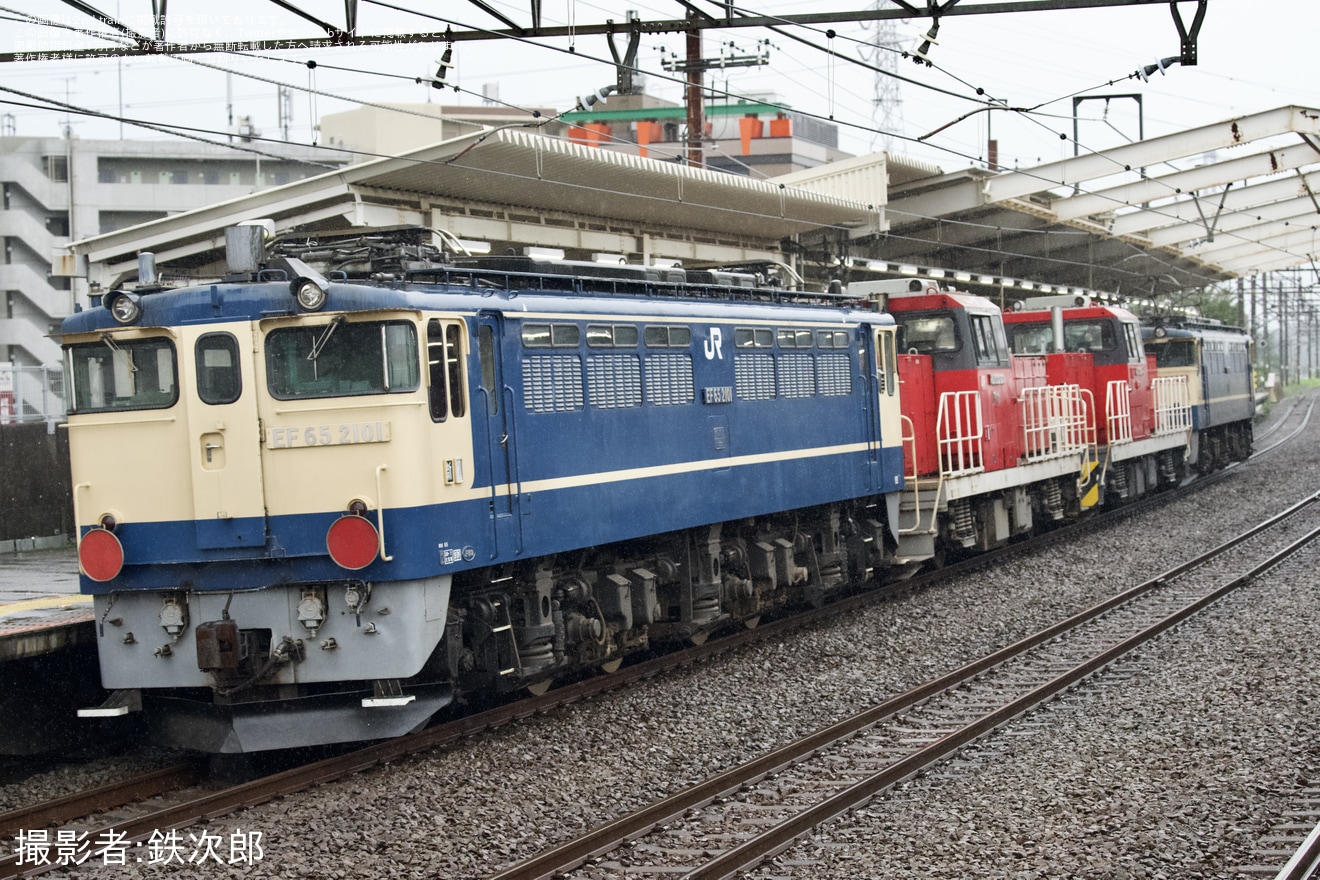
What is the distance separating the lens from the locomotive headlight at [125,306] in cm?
1043

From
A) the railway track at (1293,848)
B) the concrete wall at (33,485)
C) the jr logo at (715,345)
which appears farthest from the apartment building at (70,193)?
the railway track at (1293,848)

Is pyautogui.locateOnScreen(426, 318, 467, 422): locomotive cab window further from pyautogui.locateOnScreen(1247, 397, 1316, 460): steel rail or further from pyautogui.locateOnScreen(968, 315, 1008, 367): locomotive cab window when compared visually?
pyautogui.locateOnScreen(1247, 397, 1316, 460): steel rail

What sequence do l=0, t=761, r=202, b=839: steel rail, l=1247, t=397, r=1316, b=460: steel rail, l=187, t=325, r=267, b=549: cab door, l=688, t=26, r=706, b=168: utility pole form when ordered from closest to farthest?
l=0, t=761, r=202, b=839: steel rail < l=187, t=325, r=267, b=549: cab door < l=688, t=26, r=706, b=168: utility pole < l=1247, t=397, r=1316, b=460: steel rail

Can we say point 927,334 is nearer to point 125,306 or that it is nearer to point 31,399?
point 125,306

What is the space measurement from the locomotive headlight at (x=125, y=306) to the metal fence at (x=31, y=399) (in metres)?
13.2

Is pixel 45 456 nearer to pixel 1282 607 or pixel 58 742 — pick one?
pixel 58 742

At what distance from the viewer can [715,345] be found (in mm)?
14336

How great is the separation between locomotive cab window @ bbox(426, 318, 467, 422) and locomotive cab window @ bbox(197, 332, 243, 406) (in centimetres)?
143

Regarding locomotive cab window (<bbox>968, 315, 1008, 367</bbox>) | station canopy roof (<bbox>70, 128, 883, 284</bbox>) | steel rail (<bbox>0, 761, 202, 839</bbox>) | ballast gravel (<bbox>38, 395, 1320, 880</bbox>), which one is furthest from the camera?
locomotive cab window (<bbox>968, 315, 1008, 367</bbox>)

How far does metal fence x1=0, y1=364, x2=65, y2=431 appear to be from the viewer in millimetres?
22828

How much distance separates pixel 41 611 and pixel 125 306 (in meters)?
3.61

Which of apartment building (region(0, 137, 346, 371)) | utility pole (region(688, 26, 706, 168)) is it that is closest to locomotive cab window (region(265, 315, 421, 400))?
utility pole (region(688, 26, 706, 168))

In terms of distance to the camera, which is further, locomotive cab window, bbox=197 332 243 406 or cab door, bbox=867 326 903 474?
cab door, bbox=867 326 903 474

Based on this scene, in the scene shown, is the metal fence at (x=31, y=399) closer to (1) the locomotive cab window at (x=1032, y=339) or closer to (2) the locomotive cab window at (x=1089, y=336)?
(1) the locomotive cab window at (x=1032, y=339)
